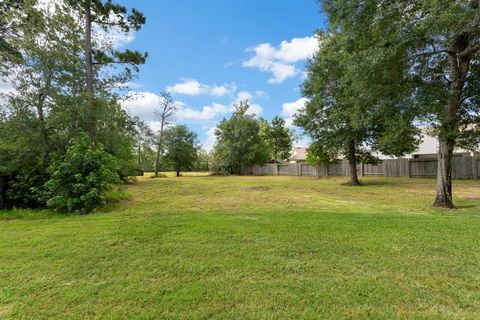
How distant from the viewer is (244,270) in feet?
10.3

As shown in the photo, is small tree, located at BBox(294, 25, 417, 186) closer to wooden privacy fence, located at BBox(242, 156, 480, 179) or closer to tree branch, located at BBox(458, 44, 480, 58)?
tree branch, located at BBox(458, 44, 480, 58)

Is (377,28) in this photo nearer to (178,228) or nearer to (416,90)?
(416,90)

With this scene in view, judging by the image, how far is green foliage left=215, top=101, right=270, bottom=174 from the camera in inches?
1351

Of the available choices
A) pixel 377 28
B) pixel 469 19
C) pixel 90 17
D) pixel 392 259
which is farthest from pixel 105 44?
pixel 392 259

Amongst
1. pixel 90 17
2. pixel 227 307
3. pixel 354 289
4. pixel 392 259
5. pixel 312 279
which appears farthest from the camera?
pixel 90 17

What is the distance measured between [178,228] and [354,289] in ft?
10.1

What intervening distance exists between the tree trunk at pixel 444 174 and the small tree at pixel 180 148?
29713 mm

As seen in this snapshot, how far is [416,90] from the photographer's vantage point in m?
7.83

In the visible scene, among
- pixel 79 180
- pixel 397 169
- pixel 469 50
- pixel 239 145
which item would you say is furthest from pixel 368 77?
pixel 239 145

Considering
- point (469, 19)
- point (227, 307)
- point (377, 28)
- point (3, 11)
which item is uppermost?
point (3, 11)

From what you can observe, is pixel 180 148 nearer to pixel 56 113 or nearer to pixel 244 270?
pixel 56 113

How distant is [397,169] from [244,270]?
20787 millimetres

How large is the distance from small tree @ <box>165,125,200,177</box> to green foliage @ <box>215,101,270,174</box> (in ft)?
10.5

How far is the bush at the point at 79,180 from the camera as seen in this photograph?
7.46m
